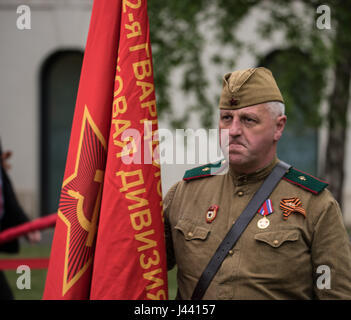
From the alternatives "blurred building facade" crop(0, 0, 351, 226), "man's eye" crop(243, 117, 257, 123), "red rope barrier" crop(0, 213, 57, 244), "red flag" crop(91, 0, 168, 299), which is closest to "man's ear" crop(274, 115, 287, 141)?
"man's eye" crop(243, 117, 257, 123)

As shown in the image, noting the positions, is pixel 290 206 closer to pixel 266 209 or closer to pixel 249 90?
pixel 266 209

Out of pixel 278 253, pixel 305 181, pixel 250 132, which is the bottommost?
pixel 278 253

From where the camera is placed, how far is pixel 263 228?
2.17 meters

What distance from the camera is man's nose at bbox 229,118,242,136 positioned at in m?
2.10

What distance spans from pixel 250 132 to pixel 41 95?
12.6m

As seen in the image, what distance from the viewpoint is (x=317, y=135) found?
44.6 ft

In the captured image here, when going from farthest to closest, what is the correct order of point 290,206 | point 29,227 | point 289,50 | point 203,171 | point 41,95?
point 41,95 < point 289,50 < point 29,227 < point 203,171 < point 290,206

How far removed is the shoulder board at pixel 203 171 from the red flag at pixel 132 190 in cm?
35

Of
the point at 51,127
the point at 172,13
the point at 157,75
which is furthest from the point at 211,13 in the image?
the point at 51,127

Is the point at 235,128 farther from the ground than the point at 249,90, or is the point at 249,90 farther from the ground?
the point at 249,90

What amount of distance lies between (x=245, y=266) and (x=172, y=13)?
6.57 meters

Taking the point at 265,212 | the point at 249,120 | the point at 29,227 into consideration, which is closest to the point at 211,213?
the point at 265,212

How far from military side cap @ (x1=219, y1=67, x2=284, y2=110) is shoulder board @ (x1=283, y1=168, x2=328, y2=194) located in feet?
1.10

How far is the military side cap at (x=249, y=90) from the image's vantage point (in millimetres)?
2168
